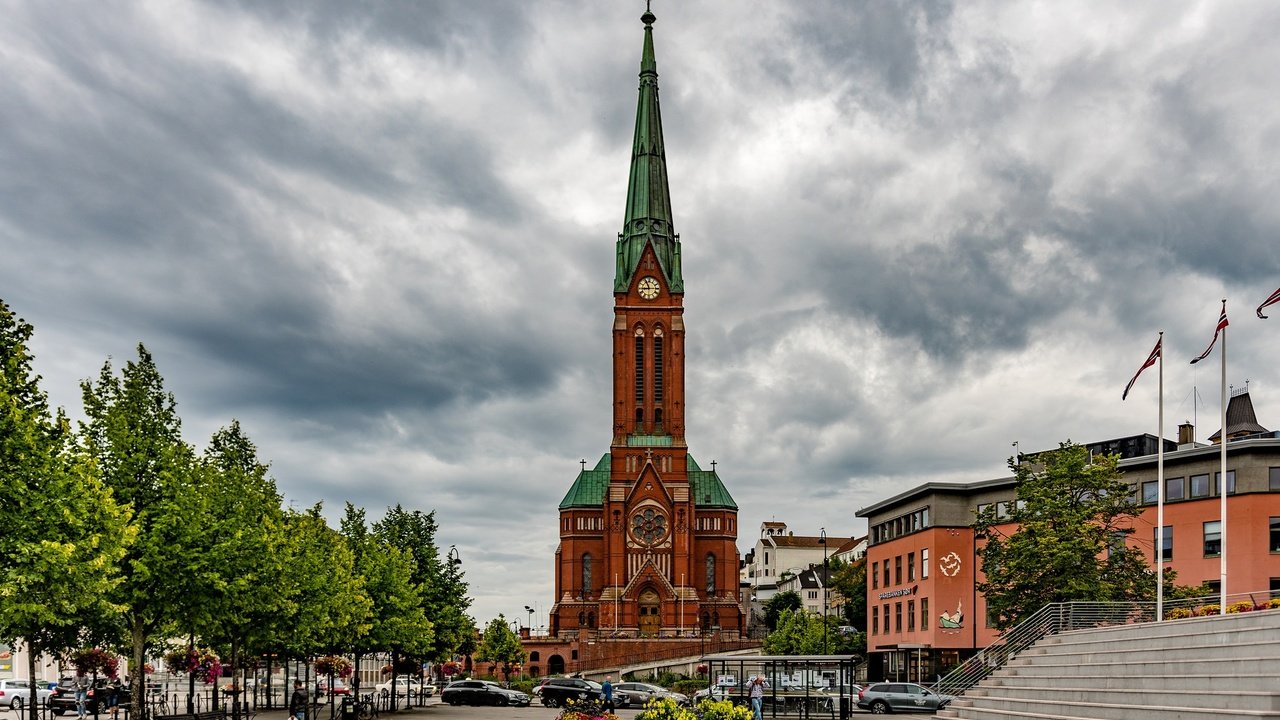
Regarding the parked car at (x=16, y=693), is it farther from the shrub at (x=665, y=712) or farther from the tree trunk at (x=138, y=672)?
the shrub at (x=665, y=712)

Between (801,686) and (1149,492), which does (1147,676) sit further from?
(1149,492)

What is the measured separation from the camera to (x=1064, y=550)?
45.8 meters

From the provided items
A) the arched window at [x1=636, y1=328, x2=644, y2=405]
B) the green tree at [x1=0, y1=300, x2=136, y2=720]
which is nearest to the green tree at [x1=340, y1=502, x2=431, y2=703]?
the green tree at [x1=0, y1=300, x2=136, y2=720]

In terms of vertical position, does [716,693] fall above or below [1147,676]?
below

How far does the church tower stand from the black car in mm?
62581

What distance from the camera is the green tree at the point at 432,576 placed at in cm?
6525

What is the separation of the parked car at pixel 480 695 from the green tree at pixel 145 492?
35.8 meters

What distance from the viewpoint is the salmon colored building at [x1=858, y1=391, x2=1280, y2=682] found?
56.3m

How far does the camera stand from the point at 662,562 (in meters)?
121

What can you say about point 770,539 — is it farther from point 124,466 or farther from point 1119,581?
point 124,466

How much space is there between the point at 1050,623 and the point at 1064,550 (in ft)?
26.6

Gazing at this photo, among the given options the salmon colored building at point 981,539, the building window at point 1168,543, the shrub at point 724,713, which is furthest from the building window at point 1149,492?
the shrub at point 724,713

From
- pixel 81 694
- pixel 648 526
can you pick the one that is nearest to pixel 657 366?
pixel 648 526

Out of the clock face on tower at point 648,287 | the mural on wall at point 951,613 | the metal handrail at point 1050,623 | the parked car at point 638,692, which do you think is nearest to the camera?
the metal handrail at point 1050,623
